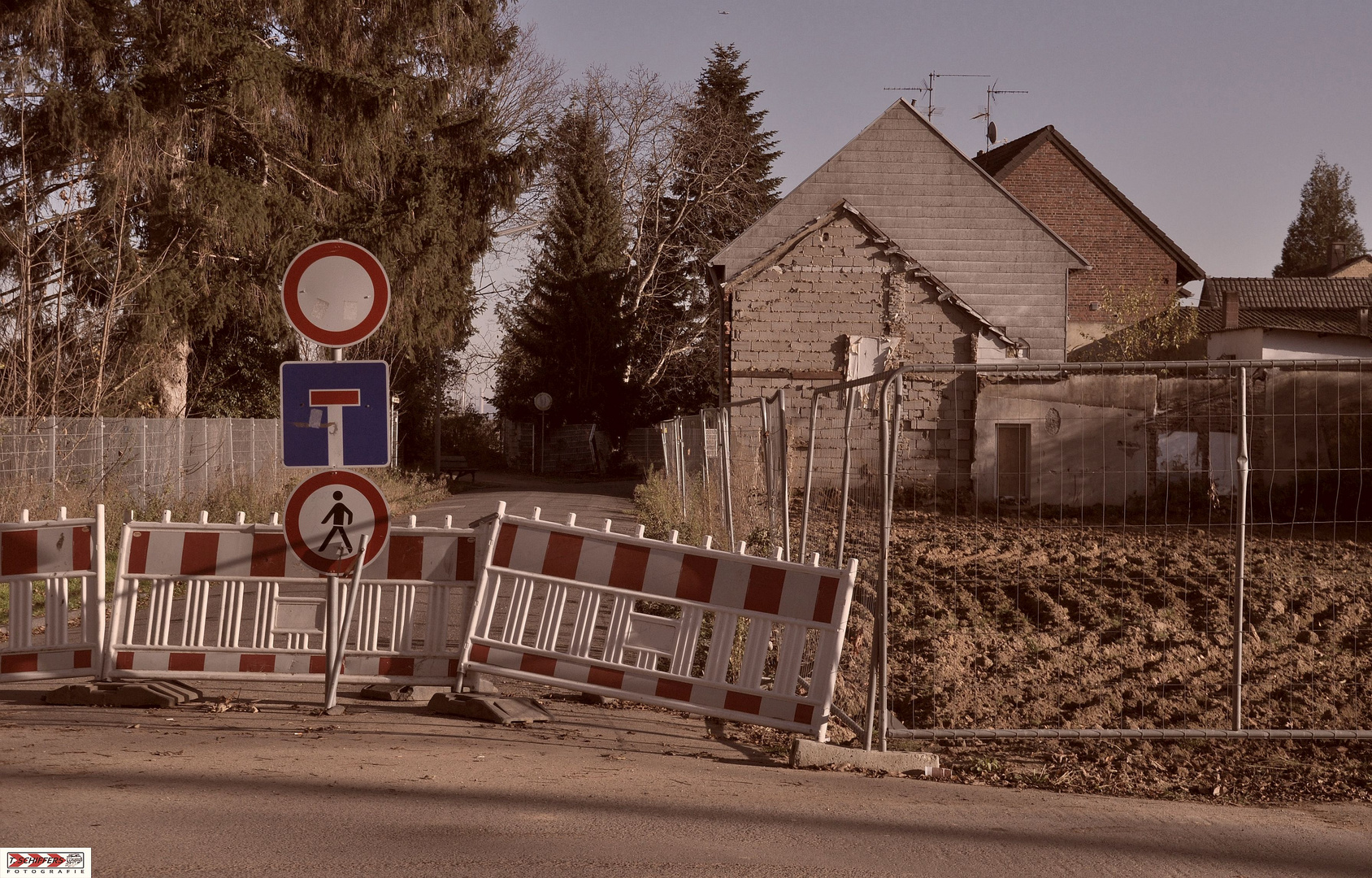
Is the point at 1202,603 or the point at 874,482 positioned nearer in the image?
the point at 874,482

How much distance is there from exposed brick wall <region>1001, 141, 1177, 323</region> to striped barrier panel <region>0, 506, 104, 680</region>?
46952mm

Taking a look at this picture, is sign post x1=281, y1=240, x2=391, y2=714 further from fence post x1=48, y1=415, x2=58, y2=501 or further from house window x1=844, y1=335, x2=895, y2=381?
house window x1=844, y1=335, x2=895, y2=381

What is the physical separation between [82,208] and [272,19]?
5.47 metres

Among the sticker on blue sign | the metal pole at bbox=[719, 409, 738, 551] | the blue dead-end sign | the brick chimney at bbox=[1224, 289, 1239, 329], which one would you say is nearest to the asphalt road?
the sticker on blue sign

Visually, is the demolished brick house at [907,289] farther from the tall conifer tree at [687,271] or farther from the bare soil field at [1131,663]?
the tall conifer tree at [687,271]

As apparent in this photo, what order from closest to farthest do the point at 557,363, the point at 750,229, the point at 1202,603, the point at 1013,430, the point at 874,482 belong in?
the point at 874,482 → the point at 1202,603 → the point at 1013,430 → the point at 750,229 → the point at 557,363

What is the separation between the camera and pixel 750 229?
31000 millimetres

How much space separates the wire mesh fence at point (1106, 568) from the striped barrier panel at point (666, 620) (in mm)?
408

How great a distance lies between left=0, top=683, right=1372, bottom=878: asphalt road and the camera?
4551 millimetres

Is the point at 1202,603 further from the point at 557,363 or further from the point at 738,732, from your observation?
the point at 557,363

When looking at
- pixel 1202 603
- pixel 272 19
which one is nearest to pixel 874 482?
pixel 1202 603

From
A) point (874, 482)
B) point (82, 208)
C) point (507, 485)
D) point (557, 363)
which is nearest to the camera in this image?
point (874, 482)

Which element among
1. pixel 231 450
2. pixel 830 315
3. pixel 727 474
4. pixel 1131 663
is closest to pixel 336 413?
pixel 1131 663

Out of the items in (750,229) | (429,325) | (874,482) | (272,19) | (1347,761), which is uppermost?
(272,19)
